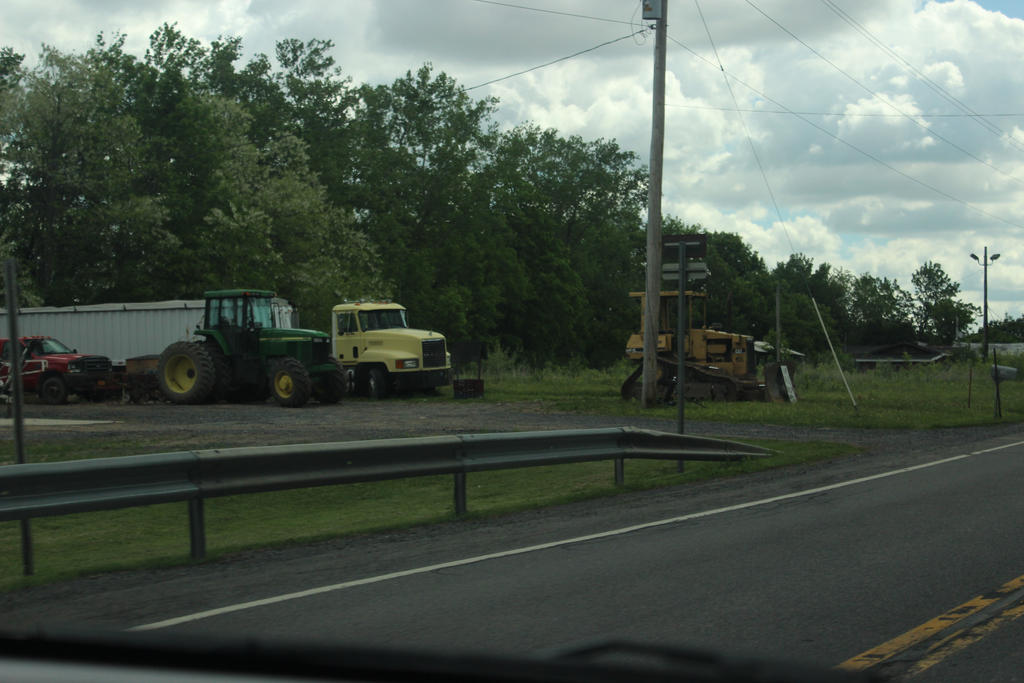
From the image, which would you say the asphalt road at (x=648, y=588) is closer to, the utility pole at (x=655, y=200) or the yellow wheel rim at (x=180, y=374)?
the utility pole at (x=655, y=200)

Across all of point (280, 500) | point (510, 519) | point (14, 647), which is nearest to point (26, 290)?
point (280, 500)

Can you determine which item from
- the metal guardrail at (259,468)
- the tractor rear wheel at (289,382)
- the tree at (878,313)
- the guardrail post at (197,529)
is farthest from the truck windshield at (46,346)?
the tree at (878,313)

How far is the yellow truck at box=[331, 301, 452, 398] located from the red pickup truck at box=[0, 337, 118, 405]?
688 cm

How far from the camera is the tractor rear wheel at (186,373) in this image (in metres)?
28.7

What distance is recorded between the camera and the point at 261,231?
46594mm

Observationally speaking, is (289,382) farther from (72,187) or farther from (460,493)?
(72,187)

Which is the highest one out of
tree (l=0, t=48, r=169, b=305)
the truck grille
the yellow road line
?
tree (l=0, t=48, r=169, b=305)

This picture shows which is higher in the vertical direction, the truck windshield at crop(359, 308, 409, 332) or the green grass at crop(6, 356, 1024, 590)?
the truck windshield at crop(359, 308, 409, 332)

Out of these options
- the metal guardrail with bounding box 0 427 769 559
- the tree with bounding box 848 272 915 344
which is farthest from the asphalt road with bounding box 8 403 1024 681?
the tree with bounding box 848 272 915 344

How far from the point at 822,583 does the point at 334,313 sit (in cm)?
2738

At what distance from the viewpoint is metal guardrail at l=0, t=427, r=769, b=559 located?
25.9 feet

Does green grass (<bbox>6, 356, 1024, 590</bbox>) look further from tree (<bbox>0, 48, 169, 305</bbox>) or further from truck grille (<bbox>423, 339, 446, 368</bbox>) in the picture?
tree (<bbox>0, 48, 169, 305</bbox>)

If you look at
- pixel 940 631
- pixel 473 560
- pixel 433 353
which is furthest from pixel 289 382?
pixel 940 631

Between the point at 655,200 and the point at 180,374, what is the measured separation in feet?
45.5
